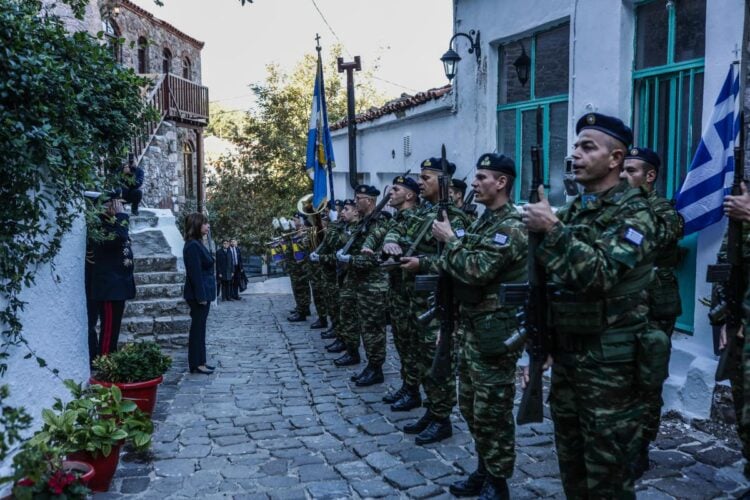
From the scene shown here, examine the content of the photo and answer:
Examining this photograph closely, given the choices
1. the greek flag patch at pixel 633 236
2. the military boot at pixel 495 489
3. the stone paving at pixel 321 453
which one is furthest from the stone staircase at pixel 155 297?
the greek flag patch at pixel 633 236

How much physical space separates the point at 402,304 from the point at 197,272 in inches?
103

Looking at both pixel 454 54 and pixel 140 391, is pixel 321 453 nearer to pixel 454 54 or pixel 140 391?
pixel 140 391

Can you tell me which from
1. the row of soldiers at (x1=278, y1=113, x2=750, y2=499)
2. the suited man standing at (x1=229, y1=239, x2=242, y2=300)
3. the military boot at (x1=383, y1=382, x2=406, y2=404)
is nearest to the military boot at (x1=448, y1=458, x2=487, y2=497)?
the row of soldiers at (x1=278, y1=113, x2=750, y2=499)

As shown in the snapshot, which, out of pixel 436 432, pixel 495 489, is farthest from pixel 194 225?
pixel 495 489

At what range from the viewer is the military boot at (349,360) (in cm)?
854

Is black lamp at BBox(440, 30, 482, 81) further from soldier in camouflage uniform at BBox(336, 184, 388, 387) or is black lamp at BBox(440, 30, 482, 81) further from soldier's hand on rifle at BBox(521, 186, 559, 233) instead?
soldier's hand on rifle at BBox(521, 186, 559, 233)

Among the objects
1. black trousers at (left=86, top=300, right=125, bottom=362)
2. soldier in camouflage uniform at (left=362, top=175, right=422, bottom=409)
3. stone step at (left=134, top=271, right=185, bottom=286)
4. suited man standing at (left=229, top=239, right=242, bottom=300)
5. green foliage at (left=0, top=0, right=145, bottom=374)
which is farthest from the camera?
suited man standing at (left=229, top=239, right=242, bottom=300)

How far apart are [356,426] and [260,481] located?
1397mm

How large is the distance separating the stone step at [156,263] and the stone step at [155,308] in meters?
0.71

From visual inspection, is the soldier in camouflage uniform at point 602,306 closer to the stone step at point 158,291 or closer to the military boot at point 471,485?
the military boot at point 471,485

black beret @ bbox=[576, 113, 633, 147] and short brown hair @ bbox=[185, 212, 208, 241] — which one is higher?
black beret @ bbox=[576, 113, 633, 147]

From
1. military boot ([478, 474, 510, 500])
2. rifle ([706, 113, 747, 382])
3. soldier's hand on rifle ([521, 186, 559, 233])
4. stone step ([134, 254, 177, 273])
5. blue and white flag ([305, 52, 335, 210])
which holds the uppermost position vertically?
blue and white flag ([305, 52, 335, 210])

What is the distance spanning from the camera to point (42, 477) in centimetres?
319

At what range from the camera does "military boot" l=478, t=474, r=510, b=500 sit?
418 centimetres
